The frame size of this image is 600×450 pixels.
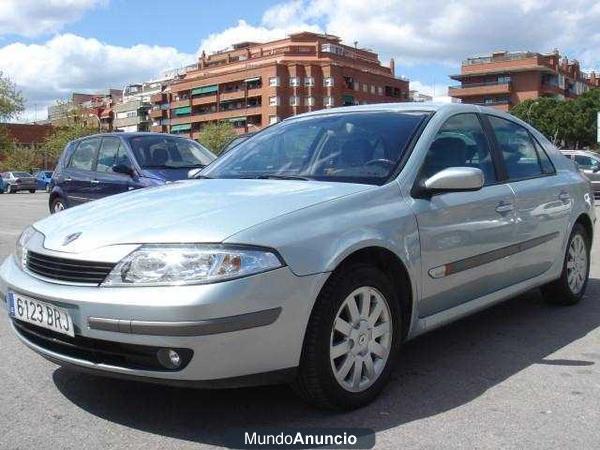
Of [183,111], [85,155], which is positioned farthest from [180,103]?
[85,155]

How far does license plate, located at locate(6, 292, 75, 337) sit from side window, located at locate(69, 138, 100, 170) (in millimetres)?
7054

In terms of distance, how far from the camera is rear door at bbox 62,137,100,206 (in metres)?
10.1

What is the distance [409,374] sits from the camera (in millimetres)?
3908

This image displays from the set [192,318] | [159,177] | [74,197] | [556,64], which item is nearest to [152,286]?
[192,318]

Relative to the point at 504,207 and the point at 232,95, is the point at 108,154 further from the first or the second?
the point at 232,95

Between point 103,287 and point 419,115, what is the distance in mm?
2274

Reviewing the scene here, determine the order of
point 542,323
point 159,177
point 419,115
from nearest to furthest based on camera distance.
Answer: point 419,115
point 542,323
point 159,177

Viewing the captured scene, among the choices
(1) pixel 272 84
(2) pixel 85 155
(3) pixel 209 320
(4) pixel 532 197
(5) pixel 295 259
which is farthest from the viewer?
(1) pixel 272 84

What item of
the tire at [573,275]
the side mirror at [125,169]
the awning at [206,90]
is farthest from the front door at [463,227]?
the awning at [206,90]

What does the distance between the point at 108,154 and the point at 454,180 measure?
707 centimetres

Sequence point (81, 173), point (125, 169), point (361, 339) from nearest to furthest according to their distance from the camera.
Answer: point (361, 339) < point (125, 169) < point (81, 173)

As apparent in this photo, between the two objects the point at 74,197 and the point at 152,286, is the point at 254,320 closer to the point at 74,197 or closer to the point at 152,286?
the point at 152,286

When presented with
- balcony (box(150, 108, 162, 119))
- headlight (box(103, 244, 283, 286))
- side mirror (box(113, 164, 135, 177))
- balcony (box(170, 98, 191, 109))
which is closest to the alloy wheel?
headlight (box(103, 244, 283, 286))

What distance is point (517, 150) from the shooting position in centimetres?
499
